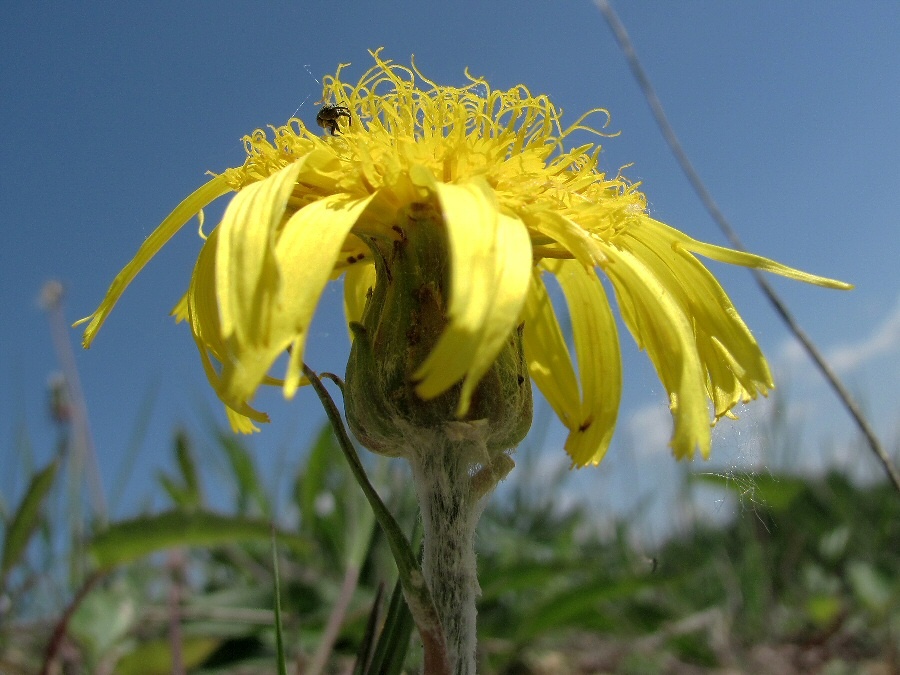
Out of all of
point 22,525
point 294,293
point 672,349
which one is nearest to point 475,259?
point 294,293

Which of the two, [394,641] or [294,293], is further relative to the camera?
[394,641]

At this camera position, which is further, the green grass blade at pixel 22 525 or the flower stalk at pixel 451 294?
the green grass blade at pixel 22 525

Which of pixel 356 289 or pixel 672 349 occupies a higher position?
pixel 356 289

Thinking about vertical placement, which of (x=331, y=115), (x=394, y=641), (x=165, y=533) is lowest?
(x=394, y=641)

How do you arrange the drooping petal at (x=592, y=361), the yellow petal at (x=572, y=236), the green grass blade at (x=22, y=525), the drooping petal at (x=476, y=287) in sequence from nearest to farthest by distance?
the drooping petal at (x=476, y=287) → the yellow petal at (x=572, y=236) → the drooping petal at (x=592, y=361) → the green grass blade at (x=22, y=525)

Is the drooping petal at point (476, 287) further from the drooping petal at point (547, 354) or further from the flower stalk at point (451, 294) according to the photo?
the drooping petal at point (547, 354)

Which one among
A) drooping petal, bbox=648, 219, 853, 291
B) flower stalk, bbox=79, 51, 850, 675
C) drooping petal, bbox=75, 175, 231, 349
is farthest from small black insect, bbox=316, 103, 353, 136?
drooping petal, bbox=648, 219, 853, 291

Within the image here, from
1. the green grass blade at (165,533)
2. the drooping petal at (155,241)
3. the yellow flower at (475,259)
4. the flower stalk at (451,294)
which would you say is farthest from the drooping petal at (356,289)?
the green grass blade at (165,533)

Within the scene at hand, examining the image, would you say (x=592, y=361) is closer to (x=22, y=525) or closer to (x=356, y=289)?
(x=356, y=289)

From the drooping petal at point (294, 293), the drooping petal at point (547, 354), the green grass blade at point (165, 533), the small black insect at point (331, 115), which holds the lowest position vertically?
the green grass blade at point (165, 533)
